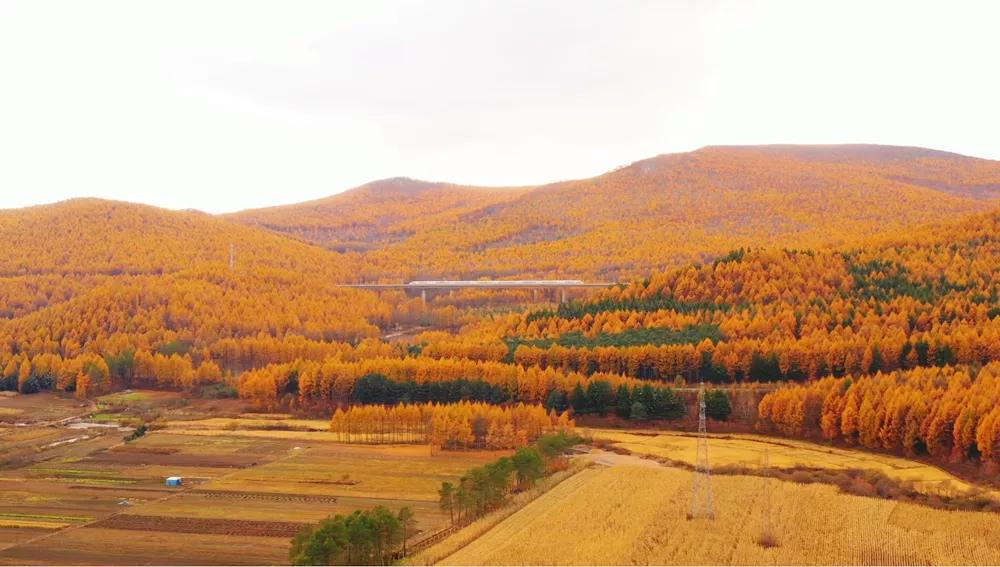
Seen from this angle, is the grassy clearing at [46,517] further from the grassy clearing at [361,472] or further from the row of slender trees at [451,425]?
the row of slender trees at [451,425]

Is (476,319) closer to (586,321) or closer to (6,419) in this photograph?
(586,321)

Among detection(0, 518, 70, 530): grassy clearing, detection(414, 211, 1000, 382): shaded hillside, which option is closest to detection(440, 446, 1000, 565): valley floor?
detection(0, 518, 70, 530): grassy clearing

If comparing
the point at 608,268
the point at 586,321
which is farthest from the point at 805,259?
the point at 608,268

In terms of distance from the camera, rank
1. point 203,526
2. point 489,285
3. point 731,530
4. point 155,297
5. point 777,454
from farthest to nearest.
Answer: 1. point 489,285
2. point 155,297
3. point 777,454
4. point 203,526
5. point 731,530

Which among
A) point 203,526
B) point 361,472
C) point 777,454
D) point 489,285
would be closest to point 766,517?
point 777,454

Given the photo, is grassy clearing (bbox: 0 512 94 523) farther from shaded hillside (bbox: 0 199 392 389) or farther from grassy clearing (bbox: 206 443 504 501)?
shaded hillside (bbox: 0 199 392 389)

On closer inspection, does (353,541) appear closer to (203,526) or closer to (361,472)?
(203,526)
